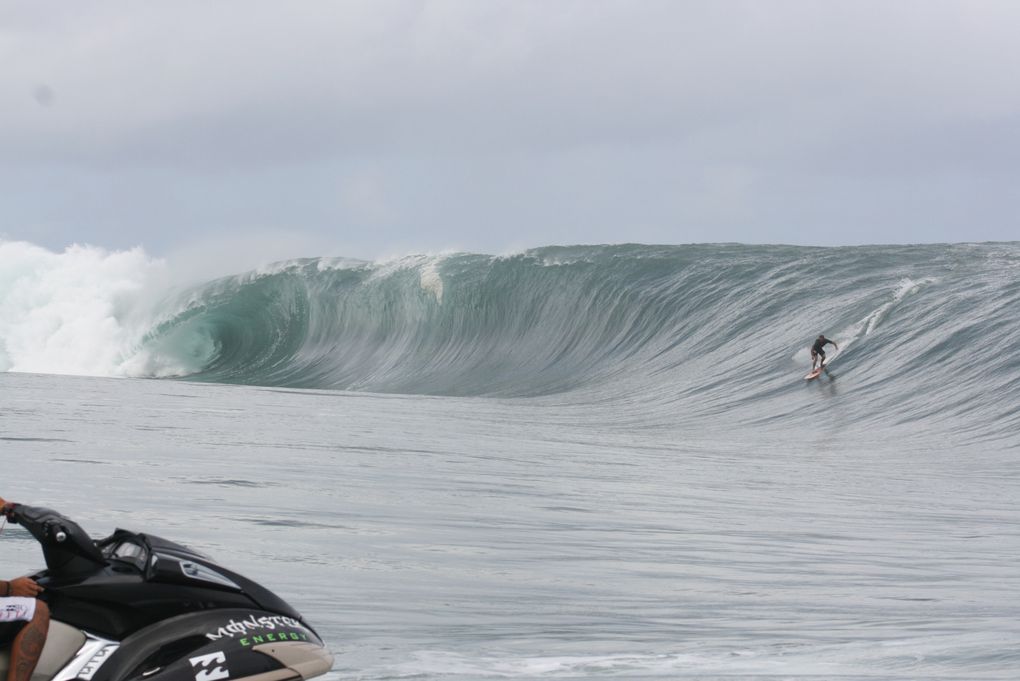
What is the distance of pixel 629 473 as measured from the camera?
483 inches

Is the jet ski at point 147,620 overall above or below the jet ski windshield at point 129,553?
below

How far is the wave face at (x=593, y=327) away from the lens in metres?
23.1

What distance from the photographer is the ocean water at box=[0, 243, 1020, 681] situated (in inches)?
214

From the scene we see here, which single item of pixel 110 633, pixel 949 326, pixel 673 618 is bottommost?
pixel 673 618

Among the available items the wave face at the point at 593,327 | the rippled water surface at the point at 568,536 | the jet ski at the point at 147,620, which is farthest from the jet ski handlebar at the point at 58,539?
the wave face at the point at 593,327

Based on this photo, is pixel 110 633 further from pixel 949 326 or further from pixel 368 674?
pixel 949 326

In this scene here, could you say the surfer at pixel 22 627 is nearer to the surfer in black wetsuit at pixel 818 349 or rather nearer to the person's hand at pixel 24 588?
the person's hand at pixel 24 588

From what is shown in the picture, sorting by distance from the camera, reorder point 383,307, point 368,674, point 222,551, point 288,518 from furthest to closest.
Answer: point 383,307 < point 288,518 < point 222,551 < point 368,674

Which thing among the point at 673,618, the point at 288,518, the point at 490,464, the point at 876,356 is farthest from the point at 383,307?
the point at 673,618

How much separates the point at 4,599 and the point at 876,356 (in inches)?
846

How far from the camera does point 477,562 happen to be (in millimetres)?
7094

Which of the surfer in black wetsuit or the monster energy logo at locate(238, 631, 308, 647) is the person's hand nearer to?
the monster energy logo at locate(238, 631, 308, 647)

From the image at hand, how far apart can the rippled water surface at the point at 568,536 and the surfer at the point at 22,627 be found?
1371mm

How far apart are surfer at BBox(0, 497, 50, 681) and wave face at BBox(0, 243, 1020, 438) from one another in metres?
16.3
